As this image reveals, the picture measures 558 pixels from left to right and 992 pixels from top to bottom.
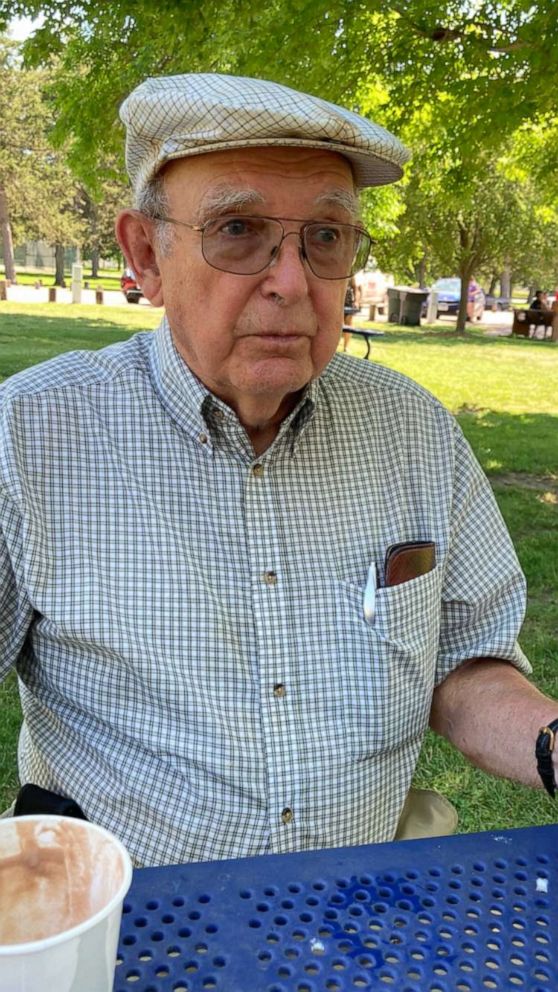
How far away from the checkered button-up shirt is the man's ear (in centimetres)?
9

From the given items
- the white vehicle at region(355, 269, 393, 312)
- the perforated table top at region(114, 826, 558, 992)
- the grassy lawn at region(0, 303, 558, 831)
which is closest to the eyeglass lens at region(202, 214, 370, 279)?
the perforated table top at region(114, 826, 558, 992)

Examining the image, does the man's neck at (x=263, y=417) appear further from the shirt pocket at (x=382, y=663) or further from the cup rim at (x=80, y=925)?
the cup rim at (x=80, y=925)

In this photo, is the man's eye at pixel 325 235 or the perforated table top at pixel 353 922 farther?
the man's eye at pixel 325 235

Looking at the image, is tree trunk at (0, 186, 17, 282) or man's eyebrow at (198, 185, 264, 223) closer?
man's eyebrow at (198, 185, 264, 223)

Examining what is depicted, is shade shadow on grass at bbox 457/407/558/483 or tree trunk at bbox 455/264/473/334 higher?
tree trunk at bbox 455/264/473/334

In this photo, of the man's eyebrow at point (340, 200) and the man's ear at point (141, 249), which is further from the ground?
the man's eyebrow at point (340, 200)

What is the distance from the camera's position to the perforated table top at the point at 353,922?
1039 millimetres

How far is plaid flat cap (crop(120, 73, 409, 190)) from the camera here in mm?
1523

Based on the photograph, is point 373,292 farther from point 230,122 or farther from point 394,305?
point 230,122

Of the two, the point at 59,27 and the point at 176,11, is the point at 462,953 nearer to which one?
the point at 176,11

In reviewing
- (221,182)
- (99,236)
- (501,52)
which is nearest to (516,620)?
(221,182)

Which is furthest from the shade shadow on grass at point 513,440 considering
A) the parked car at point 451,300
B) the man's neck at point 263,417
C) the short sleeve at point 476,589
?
the parked car at point 451,300

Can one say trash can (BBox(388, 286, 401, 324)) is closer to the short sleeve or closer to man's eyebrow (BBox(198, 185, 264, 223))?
the short sleeve

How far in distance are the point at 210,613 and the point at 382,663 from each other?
0.33 metres
